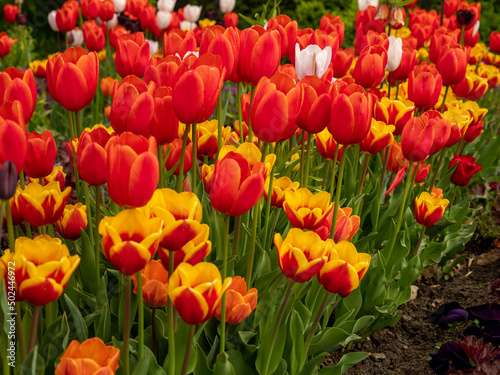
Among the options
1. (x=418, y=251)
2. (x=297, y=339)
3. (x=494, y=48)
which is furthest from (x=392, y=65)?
(x=494, y=48)

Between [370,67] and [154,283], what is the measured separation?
1234 mm

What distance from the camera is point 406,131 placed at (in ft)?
5.72

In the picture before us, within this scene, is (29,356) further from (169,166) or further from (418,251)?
(418,251)

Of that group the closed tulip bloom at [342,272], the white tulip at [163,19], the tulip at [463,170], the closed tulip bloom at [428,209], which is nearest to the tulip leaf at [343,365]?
the closed tulip bloom at [342,272]

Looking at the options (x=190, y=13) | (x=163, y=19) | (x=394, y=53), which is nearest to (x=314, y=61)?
(x=394, y=53)

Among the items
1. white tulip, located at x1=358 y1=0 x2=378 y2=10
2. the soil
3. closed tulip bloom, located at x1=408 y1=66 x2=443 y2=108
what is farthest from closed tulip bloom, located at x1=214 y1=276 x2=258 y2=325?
white tulip, located at x1=358 y1=0 x2=378 y2=10

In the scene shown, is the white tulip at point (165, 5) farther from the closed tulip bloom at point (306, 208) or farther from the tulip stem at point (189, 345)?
the tulip stem at point (189, 345)

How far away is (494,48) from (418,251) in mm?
2490

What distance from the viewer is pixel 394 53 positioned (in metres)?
2.32

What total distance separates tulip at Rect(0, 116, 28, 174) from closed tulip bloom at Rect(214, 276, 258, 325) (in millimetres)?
549

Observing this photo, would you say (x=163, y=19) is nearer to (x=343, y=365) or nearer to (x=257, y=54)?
(x=257, y=54)

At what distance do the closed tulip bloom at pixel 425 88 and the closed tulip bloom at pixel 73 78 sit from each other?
1.32m

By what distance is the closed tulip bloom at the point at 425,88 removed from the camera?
6.84 ft

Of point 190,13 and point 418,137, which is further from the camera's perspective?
point 190,13
